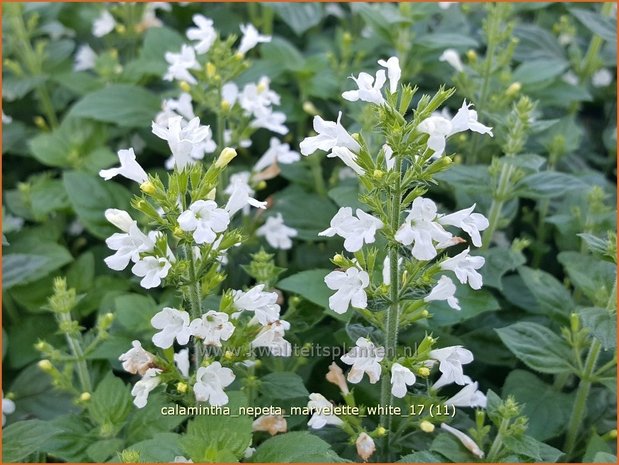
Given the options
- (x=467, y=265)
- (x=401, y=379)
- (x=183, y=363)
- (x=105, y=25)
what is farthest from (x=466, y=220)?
(x=105, y=25)

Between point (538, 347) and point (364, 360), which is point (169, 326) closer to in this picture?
point (364, 360)

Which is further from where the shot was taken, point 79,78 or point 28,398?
point 79,78

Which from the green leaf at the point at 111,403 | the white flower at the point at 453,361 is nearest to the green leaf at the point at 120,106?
the green leaf at the point at 111,403

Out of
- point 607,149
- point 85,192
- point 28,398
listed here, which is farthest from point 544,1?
point 28,398

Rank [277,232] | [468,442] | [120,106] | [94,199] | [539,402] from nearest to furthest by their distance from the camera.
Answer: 1. [468,442]
2. [539,402]
3. [277,232]
4. [94,199]
5. [120,106]

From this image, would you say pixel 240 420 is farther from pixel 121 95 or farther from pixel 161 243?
pixel 121 95

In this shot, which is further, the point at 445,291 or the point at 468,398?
the point at 468,398
